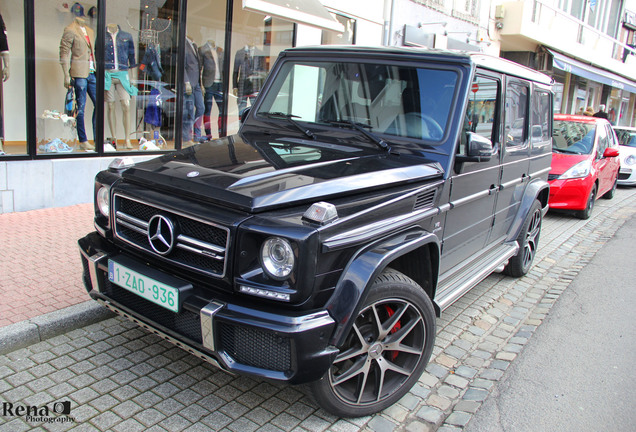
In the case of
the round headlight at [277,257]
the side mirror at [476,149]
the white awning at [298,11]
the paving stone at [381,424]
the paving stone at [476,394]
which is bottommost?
the paving stone at [476,394]

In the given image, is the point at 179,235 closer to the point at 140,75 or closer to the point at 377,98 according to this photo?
the point at 377,98

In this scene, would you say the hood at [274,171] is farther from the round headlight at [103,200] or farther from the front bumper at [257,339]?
the front bumper at [257,339]

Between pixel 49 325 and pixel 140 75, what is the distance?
5.69m

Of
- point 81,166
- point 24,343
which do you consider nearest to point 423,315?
point 24,343

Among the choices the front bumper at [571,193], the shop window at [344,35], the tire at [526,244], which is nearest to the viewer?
the tire at [526,244]

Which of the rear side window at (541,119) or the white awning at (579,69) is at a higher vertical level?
the white awning at (579,69)

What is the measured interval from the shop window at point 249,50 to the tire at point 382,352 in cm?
710

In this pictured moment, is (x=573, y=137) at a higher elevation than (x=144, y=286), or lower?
higher

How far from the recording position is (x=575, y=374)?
12.3 ft

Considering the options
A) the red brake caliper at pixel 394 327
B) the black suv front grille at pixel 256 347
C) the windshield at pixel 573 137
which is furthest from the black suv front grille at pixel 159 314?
the windshield at pixel 573 137

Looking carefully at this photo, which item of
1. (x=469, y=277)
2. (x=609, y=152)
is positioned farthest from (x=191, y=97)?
(x=609, y=152)

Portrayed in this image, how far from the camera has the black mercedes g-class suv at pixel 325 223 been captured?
2439mm

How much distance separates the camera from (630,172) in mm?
13547

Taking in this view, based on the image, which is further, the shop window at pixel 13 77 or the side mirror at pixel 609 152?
the side mirror at pixel 609 152
